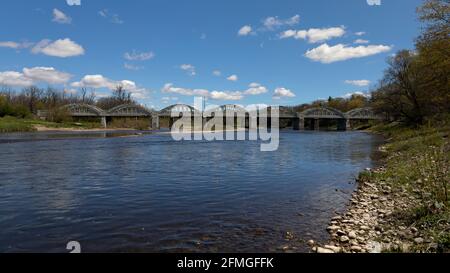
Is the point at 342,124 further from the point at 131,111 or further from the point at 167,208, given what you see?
the point at 167,208

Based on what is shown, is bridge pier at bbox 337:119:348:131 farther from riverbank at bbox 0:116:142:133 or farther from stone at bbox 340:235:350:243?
stone at bbox 340:235:350:243

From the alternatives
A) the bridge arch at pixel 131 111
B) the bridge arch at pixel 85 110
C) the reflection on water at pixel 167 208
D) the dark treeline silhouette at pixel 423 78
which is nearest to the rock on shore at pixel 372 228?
the reflection on water at pixel 167 208

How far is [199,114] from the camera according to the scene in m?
166

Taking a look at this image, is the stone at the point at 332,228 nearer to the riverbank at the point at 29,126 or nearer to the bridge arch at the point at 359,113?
the riverbank at the point at 29,126

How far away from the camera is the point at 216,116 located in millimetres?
167500

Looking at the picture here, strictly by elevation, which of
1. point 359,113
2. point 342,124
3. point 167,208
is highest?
point 359,113

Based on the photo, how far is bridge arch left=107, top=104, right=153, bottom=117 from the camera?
555 feet

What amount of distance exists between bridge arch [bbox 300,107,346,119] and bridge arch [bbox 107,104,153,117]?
3221 inches

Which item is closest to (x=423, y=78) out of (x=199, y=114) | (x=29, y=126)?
(x=29, y=126)

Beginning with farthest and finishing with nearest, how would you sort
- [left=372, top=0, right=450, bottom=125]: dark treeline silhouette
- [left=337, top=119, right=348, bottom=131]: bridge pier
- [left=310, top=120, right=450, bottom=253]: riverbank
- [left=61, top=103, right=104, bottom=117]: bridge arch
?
[left=337, top=119, right=348, bottom=131]: bridge pier, [left=61, top=103, right=104, bottom=117]: bridge arch, [left=372, top=0, right=450, bottom=125]: dark treeline silhouette, [left=310, top=120, right=450, bottom=253]: riverbank

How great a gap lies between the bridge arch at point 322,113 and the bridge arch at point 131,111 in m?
81.8

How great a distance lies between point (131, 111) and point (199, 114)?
37.5 metres

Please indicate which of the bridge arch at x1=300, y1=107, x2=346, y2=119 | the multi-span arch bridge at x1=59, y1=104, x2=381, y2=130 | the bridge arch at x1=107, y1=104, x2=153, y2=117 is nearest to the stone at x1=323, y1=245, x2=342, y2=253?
the multi-span arch bridge at x1=59, y1=104, x2=381, y2=130
